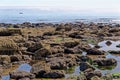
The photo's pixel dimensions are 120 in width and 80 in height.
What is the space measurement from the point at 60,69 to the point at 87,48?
12.5m

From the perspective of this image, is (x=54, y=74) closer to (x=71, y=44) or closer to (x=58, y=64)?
(x=58, y=64)

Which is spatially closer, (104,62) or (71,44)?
(104,62)

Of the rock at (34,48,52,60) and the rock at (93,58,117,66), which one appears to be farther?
the rock at (34,48,52,60)

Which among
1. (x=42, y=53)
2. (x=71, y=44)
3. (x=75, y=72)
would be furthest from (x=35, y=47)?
(x=75, y=72)

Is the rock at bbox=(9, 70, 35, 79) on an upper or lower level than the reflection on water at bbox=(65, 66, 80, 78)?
upper

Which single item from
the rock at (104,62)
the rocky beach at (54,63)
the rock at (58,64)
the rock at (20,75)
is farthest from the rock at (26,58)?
the rock at (20,75)

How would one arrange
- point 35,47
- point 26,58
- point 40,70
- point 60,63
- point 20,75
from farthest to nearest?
point 35,47
point 26,58
point 60,63
point 40,70
point 20,75

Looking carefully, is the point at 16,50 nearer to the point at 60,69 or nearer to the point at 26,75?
the point at 60,69

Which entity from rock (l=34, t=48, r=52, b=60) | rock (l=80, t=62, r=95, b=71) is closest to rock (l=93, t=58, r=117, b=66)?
rock (l=80, t=62, r=95, b=71)

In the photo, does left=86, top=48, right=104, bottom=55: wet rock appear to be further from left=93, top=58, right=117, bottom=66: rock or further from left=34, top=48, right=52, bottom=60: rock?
left=93, top=58, right=117, bottom=66: rock

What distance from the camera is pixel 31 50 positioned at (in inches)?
1783

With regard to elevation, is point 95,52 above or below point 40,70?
below

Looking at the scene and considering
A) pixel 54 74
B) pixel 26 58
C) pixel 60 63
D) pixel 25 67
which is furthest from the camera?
pixel 26 58

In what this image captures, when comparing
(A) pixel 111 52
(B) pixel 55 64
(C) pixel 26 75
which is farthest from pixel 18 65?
(A) pixel 111 52
